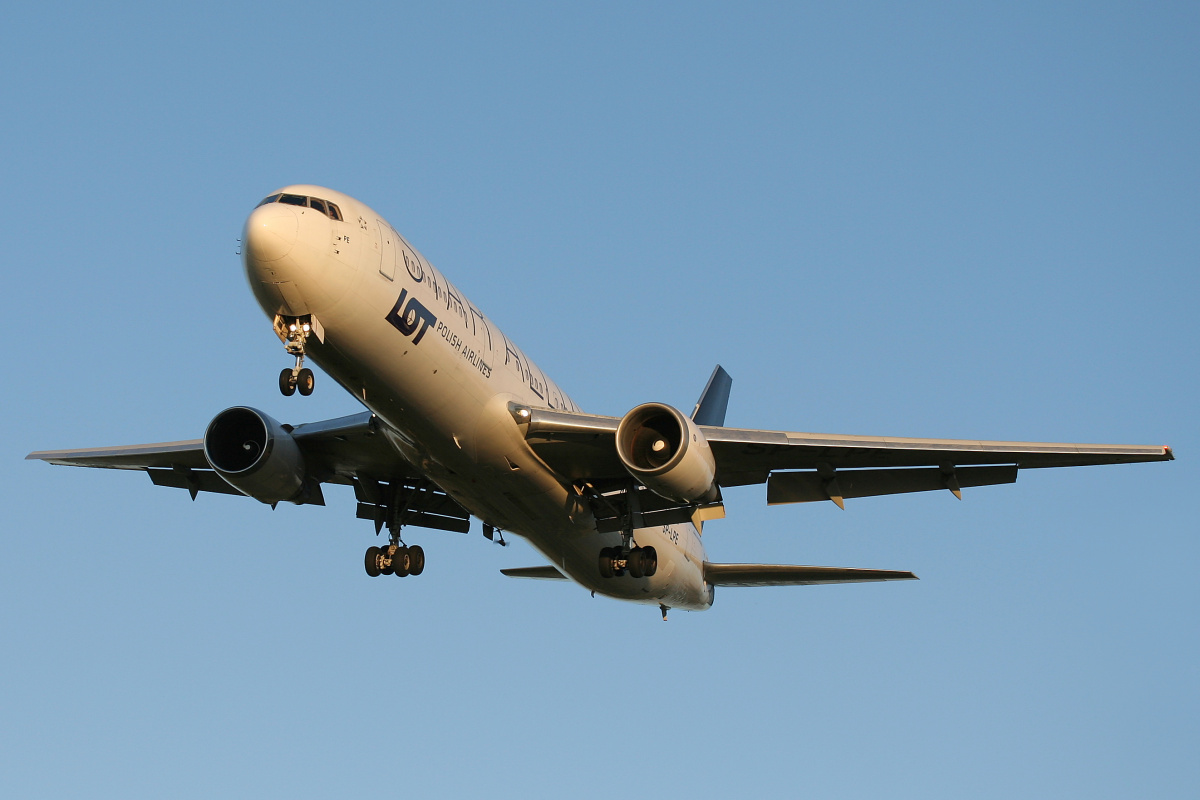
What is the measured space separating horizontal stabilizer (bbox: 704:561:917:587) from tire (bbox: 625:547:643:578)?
16.1 feet

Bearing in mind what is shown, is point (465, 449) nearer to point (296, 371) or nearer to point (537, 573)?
point (296, 371)

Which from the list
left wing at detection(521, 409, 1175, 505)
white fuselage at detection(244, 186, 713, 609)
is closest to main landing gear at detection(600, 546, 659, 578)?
white fuselage at detection(244, 186, 713, 609)

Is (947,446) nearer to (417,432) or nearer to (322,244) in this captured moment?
(417,432)

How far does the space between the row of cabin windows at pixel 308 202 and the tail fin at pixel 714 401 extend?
14.5 meters

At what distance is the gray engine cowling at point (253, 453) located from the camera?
24266 mm

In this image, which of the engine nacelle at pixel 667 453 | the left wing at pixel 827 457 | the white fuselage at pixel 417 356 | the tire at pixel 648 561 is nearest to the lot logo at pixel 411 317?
the white fuselage at pixel 417 356

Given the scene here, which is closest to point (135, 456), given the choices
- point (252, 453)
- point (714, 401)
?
Answer: point (252, 453)

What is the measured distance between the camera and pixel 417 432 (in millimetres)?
21031

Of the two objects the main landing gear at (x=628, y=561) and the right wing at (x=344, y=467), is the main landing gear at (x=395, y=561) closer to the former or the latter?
the right wing at (x=344, y=467)

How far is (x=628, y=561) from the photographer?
25.2 metres

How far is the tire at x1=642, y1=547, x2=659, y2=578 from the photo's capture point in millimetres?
25141

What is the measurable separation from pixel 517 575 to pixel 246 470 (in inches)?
343

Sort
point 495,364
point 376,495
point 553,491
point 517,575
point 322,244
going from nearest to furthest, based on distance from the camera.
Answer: point 322,244 → point 495,364 → point 553,491 → point 376,495 → point 517,575

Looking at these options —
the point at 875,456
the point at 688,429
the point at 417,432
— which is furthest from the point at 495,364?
the point at 875,456
